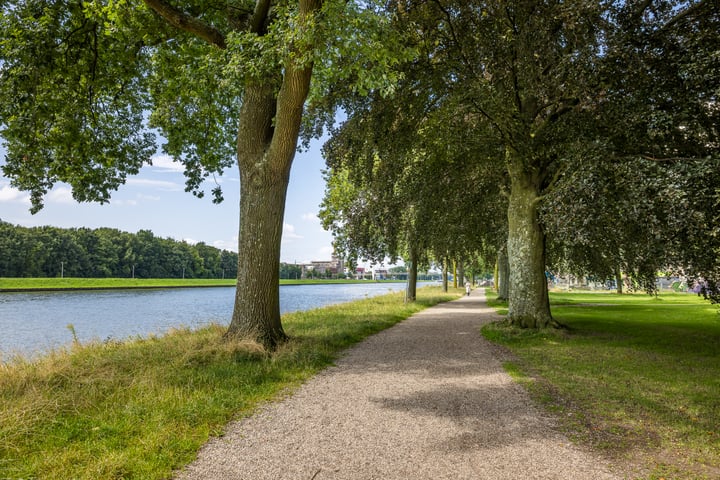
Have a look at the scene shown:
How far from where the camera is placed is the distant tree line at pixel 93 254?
190 feet

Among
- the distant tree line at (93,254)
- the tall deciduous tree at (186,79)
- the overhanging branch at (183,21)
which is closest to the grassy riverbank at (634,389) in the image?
the tall deciduous tree at (186,79)

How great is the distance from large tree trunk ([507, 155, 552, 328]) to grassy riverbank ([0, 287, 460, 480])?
6.06 meters

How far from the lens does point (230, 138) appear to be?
1395 centimetres

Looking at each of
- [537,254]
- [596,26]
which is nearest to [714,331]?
[537,254]

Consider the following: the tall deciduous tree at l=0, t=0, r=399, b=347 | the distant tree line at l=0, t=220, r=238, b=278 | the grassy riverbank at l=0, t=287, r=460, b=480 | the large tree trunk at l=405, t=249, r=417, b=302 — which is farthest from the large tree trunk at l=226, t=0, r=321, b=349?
the distant tree line at l=0, t=220, r=238, b=278

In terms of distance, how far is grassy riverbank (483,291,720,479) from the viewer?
3873mm

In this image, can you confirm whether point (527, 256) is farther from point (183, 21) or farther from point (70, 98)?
point (70, 98)

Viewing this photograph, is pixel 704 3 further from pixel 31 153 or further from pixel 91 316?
pixel 91 316

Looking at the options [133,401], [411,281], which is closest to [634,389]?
[133,401]

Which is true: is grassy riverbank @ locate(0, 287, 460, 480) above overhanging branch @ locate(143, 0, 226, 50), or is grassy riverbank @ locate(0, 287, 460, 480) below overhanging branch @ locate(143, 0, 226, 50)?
below

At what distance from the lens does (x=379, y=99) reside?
11141mm

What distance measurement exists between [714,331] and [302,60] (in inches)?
559

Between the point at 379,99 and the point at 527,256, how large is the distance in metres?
6.05

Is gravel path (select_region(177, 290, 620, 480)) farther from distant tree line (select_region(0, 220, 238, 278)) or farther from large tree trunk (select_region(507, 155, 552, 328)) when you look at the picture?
distant tree line (select_region(0, 220, 238, 278))
